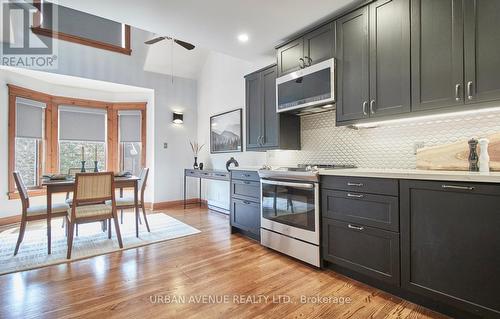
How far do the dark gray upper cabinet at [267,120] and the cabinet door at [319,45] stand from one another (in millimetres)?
630

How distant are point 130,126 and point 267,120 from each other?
3.71 m

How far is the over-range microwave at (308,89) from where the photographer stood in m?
2.54

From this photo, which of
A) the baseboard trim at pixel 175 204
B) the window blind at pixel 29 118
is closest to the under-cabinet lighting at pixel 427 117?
the baseboard trim at pixel 175 204

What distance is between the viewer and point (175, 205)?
5.66 metres

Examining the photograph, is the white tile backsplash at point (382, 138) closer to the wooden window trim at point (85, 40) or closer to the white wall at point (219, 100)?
the white wall at point (219, 100)

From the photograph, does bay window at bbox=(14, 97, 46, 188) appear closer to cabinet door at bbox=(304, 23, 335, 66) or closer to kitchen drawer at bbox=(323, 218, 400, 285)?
cabinet door at bbox=(304, 23, 335, 66)

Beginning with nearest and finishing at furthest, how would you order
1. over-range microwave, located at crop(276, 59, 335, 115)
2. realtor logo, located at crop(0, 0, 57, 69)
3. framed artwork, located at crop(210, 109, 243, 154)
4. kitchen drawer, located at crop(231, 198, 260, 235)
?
over-range microwave, located at crop(276, 59, 335, 115) → kitchen drawer, located at crop(231, 198, 260, 235) → realtor logo, located at crop(0, 0, 57, 69) → framed artwork, located at crop(210, 109, 243, 154)

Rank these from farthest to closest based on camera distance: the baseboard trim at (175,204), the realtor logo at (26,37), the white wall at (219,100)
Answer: the baseboard trim at (175,204)
the white wall at (219,100)
the realtor logo at (26,37)

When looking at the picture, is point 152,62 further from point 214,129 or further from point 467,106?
point 467,106

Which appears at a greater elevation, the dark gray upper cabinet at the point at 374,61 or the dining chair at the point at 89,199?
the dark gray upper cabinet at the point at 374,61

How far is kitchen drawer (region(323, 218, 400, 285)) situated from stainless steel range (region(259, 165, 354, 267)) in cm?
13

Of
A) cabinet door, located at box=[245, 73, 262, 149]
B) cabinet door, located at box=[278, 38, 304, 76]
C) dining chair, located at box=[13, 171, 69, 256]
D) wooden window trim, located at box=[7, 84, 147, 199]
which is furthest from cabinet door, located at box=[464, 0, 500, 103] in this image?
wooden window trim, located at box=[7, 84, 147, 199]

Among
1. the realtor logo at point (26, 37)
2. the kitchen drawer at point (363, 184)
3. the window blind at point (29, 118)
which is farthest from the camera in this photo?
the window blind at point (29, 118)

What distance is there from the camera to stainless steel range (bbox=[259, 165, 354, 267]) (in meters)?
2.40
